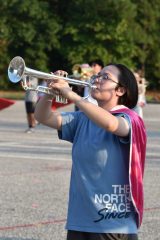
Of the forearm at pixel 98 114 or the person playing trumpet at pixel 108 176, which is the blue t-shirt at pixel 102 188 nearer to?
the person playing trumpet at pixel 108 176

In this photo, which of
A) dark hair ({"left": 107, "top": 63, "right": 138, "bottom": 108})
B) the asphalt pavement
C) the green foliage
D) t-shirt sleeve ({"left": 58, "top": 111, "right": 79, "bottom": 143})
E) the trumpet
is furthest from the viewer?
the green foliage

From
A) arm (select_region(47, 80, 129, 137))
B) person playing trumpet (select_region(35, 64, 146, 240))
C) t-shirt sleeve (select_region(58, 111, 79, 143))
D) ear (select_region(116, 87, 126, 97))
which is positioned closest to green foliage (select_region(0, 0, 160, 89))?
t-shirt sleeve (select_region(58, 111, 79, 143))

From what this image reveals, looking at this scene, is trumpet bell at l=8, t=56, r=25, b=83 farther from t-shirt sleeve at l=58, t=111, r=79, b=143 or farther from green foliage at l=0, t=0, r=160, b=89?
green foliage at l=0, t=0, r=160, b=89

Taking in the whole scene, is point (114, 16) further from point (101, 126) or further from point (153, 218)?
point (101, 126)

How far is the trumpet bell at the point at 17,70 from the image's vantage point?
458 centimetres

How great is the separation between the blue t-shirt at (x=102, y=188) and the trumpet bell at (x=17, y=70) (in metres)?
0.54

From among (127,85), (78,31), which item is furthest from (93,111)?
(78,31)

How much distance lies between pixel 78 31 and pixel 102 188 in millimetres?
55373

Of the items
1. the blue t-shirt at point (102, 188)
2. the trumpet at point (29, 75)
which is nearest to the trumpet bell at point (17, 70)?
the trumpet at point (29, 75)

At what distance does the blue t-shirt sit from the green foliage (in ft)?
175

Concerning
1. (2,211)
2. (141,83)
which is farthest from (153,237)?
(141,83)

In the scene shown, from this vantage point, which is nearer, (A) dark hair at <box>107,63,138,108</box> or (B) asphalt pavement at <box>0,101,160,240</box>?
(A) dark hair at <box>107,63,138,108</box>

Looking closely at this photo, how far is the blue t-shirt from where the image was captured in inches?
182

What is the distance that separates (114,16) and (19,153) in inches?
1821
